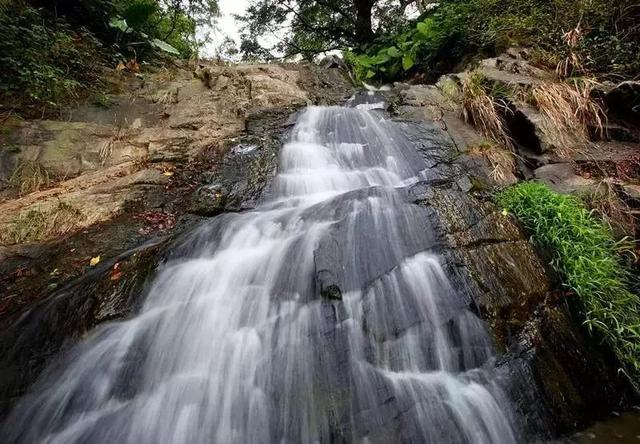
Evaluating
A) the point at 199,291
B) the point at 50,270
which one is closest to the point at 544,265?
the point at 199,291

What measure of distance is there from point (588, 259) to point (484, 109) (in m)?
2.95

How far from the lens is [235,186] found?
4324 mm

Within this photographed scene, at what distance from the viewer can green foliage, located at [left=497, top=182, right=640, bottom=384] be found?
8.62ft

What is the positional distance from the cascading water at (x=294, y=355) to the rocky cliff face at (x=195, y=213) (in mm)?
207

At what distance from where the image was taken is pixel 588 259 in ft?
9.71

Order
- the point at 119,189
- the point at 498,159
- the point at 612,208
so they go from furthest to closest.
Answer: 1. the point at 498,159
2. the point at 119,189
3. the point at 612,208

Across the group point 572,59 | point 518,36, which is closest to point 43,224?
point 572,59

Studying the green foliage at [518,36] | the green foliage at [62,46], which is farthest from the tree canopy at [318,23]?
the green foliage at [62,46]

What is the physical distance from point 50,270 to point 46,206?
0.95 meters

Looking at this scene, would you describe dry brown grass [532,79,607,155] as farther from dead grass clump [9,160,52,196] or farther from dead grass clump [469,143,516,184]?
dead grass clump [9,160,52,196]

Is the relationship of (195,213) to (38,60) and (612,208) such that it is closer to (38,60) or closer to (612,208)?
(38,60)

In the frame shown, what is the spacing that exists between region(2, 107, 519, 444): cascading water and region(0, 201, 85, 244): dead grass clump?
4.81ft

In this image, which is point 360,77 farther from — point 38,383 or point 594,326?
point 38,383

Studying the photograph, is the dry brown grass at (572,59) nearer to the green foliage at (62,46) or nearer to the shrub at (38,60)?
the green foliage at (62,46)
